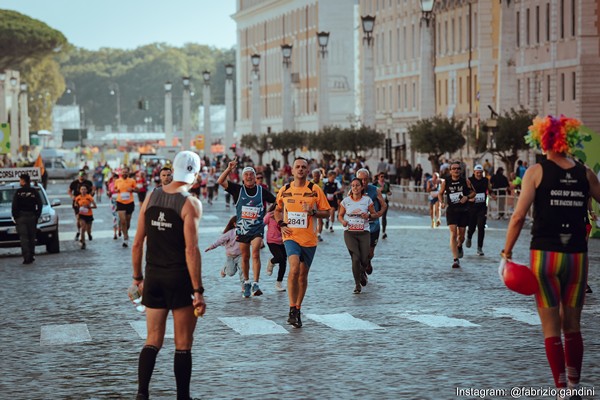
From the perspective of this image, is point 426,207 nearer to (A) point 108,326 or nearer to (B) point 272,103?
(A) point 108,326

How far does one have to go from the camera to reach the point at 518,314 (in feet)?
60.4

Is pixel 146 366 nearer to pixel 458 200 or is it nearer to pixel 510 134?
pixel 458 200

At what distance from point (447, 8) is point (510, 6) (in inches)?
1168

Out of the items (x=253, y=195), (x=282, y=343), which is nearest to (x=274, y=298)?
(x=253, y=195)

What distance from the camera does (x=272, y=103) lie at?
142 meters

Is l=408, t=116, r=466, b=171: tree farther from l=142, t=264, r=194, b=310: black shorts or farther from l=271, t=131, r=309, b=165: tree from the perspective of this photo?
l=142, t=264, r=194, b=310: black shorts

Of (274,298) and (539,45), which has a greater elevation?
(539,45)

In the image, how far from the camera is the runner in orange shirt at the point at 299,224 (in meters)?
17.5

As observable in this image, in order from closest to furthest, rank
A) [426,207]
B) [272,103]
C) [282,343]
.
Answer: [282,343]
[426,207]
[272,103]

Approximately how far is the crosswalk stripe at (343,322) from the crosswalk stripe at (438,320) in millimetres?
541

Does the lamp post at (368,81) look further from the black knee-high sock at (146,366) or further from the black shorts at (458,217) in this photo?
the black knee-high sock at (146,366)

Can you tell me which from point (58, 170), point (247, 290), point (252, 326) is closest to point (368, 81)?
point (58, 170)

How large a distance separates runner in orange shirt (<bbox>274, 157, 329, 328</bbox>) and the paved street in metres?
0.44

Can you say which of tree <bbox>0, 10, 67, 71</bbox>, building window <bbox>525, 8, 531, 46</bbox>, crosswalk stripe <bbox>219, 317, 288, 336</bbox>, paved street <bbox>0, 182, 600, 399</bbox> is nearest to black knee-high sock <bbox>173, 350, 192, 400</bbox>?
paved street <bbox>0, 182, 600, 399</bbox>
